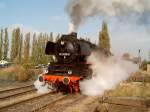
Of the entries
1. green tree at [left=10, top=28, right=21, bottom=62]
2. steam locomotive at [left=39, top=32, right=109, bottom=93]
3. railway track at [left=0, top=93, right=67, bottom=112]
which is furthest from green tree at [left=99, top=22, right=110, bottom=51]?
railway track at [left=0, top=93, right=67, bottom=112]

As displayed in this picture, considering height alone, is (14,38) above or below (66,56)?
above

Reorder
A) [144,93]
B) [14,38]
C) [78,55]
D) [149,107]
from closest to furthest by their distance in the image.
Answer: [149,107] < [144,93] < [78,55] < [14,38]

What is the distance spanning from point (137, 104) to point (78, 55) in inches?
251

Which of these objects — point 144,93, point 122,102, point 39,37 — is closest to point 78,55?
point 144,93

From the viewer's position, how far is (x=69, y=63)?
1648 centimetres

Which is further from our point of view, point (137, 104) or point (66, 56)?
point (66, 56)

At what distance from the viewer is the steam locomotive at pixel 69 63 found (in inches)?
632

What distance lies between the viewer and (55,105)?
1265 centimetres

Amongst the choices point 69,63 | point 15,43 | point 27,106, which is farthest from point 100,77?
point 15,43

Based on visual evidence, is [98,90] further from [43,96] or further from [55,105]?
[55,105]

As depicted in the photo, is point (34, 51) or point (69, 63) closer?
point (69, 63)

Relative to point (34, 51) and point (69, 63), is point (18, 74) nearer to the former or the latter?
point (69, 63)

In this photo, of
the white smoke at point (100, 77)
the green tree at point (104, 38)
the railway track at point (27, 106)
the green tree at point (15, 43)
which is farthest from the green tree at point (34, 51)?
the railway track at point (27, 106)

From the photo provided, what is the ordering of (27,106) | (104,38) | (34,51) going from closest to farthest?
(27,106) < (104,38) < (34,51)
